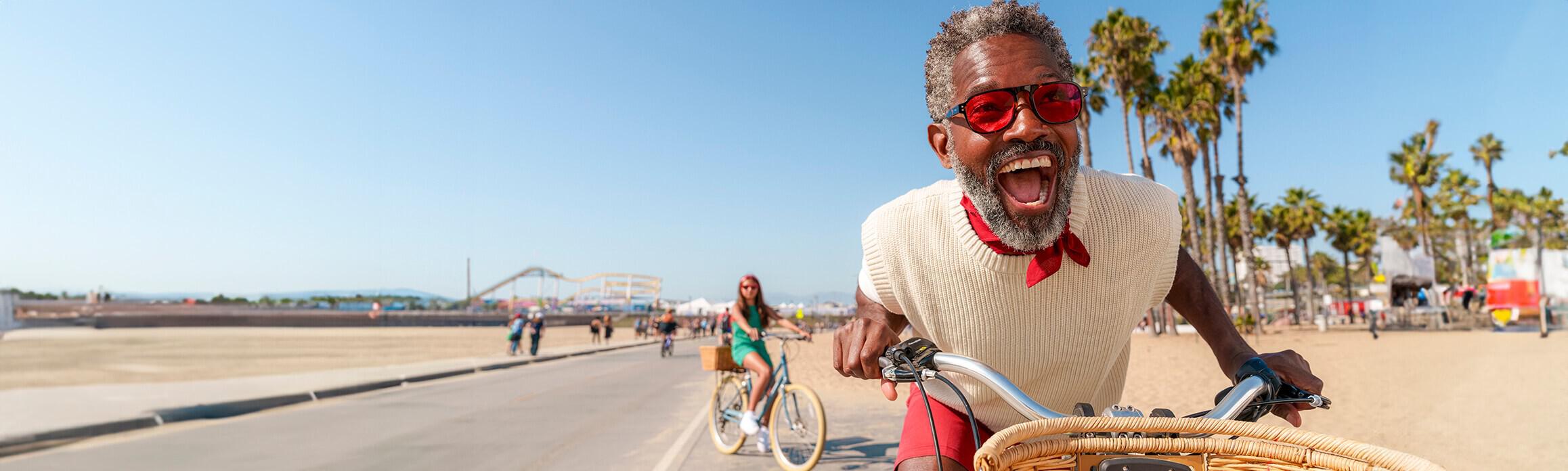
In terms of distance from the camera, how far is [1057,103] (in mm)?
1571

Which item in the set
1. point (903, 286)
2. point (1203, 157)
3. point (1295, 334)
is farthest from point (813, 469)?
point (1295, 334)

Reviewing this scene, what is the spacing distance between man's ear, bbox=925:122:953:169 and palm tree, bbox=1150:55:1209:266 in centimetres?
3567

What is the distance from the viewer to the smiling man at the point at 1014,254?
1566mm

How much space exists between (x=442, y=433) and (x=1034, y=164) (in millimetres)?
8909

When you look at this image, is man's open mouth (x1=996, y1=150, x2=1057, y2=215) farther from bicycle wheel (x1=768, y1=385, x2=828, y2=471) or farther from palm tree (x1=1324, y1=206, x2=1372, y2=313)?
palm tree (x1=1324, y1=206, x2=1372, y2=313)

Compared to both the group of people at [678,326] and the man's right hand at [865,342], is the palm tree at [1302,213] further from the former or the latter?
the man's right hand at [865,342]

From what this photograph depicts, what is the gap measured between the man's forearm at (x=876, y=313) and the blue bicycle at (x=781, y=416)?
5.01m

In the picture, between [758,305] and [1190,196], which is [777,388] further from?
[1190,196]

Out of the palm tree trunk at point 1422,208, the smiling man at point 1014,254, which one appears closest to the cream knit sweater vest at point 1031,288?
the smiling man at point 1014,254

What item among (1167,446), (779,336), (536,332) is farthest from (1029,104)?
(536,332)

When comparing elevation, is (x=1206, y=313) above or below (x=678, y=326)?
above

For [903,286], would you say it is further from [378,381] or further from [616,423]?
[378,381]

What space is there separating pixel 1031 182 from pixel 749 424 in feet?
20.8

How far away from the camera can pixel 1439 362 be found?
18.1 meters
